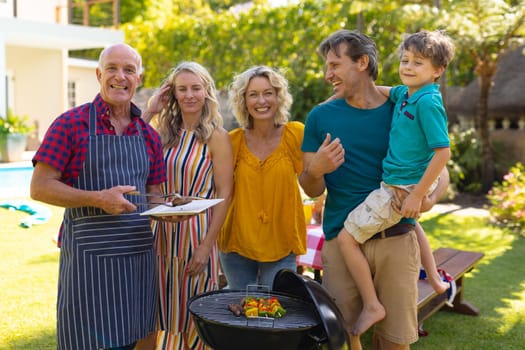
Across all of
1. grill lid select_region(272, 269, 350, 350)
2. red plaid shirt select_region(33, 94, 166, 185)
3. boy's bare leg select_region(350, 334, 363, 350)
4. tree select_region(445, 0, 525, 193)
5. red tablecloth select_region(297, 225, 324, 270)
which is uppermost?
tree select_region(445, 0, 525, 193)

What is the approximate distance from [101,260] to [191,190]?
2.34ft

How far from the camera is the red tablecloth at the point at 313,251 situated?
5211 millimetres

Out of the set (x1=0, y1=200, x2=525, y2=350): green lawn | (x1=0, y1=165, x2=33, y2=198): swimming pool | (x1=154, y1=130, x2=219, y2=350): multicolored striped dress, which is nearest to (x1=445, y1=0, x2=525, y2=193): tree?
(x1=0, y1=200, x2=525, y2=350): green lawn

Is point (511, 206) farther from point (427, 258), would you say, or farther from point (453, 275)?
point (427, 258)

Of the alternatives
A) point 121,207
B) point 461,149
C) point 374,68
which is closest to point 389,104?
point 374,68

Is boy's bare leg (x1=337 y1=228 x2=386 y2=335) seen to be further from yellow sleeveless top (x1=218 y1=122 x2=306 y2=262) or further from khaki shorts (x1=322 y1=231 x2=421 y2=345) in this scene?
yellow sleeveless top (x1=218 y1=122 x2=306 y2=262)

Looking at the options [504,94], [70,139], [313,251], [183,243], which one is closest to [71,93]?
[504,94]

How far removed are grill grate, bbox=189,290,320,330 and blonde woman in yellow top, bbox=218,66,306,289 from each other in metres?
0.49

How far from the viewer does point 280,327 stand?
8.45ft

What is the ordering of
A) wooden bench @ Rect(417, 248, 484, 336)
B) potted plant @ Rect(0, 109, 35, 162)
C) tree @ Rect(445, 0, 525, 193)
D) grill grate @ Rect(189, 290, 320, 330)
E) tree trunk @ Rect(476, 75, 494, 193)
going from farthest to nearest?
potted plant @ Rect(0, 109, 35, 162), tree trunk @ Rect(476, 75, 494, 193), tree @ Rect(445, 0, 525, 193), wooden bench @ Rect(417, 248, 484, 336), grill grate @ Rect(189, 290, 320, 330)

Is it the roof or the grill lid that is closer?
the grill lid

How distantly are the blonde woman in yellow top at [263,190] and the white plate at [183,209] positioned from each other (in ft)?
1.81

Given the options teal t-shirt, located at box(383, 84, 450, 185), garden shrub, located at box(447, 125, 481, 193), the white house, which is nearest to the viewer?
teal t-shirt, located at box(383, 84, 450, 185)

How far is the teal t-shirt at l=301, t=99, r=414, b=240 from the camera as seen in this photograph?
2.93m
